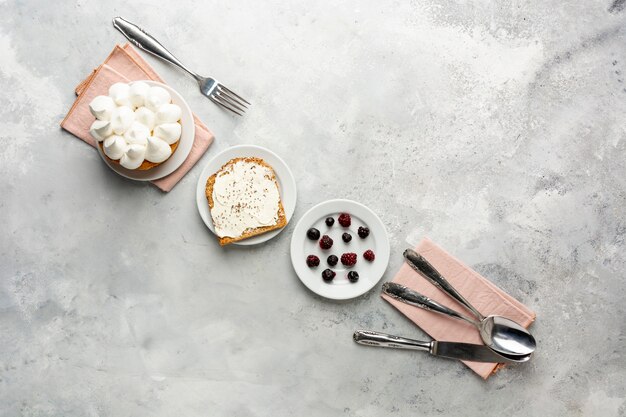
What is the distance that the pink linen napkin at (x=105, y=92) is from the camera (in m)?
2.24

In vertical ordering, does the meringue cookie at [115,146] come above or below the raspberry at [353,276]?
below

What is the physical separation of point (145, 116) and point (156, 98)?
3.2 inches

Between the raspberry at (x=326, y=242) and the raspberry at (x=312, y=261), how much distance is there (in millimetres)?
54

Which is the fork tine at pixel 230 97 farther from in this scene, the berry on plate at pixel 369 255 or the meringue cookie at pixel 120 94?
the berry on plate at pixel 369 255

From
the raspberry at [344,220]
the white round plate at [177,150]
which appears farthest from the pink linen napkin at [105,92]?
the raspberry at [344,220]

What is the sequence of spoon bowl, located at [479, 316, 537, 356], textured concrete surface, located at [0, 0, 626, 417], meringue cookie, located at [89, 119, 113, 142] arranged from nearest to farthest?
meringue cookie, located at [89, 119, 113, 142] → spoon bowl, located at [479, 316, 537, 356] → textured concrete surface, located at [0, 0, 626, 417]

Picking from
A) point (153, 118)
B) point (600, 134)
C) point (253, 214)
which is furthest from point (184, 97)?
point (600, 134)

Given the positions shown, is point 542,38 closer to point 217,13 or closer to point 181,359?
point 217,13

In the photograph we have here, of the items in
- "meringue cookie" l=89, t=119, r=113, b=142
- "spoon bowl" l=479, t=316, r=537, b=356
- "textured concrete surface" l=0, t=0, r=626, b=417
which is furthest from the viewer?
"textured concrete surface" l=0, t=0, r=626, b=417

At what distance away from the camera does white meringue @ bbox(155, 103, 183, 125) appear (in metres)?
2.10

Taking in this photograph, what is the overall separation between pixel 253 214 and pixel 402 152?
0.68m

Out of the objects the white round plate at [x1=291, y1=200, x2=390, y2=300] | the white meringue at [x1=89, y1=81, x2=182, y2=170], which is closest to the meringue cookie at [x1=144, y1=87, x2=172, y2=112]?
the white meringue at [x1=89, y1=81, x2=182, y2=170]

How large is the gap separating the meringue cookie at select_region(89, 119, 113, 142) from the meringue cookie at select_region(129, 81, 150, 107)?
135 mm

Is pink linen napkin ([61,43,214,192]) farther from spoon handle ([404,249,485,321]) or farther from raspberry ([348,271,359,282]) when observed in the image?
spoon handle ([404,249,485,321])
